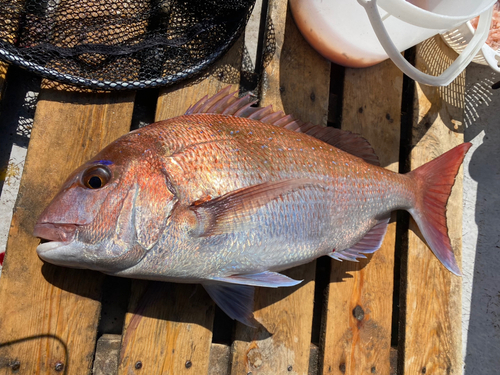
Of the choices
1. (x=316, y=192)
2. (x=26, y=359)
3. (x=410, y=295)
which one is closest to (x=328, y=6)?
(x=316, y=192)

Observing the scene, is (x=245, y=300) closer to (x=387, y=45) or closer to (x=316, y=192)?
(x=316, y=192)

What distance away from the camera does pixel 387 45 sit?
1.29m

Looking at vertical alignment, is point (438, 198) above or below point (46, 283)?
above

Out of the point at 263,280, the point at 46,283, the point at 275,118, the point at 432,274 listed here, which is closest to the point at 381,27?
the point at 275,118

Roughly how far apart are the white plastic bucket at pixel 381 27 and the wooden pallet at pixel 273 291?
12 cm

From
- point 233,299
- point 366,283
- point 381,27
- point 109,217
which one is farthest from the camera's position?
point 366,283

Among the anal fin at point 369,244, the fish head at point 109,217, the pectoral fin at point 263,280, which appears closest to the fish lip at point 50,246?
the fish head at point 109,217

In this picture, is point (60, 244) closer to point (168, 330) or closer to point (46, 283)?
point (46, 283)

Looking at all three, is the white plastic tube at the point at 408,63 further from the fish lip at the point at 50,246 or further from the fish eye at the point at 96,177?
the fish lip at the point at 50,246

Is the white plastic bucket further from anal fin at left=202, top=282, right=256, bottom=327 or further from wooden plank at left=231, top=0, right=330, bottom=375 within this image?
anal fin at left=202, top=282, right=256, bottom=327

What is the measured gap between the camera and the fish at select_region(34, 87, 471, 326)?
1.12 meters

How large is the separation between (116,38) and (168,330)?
1241 mm

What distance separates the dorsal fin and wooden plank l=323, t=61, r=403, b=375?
9.3 inches

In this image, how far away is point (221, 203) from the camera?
117cm
